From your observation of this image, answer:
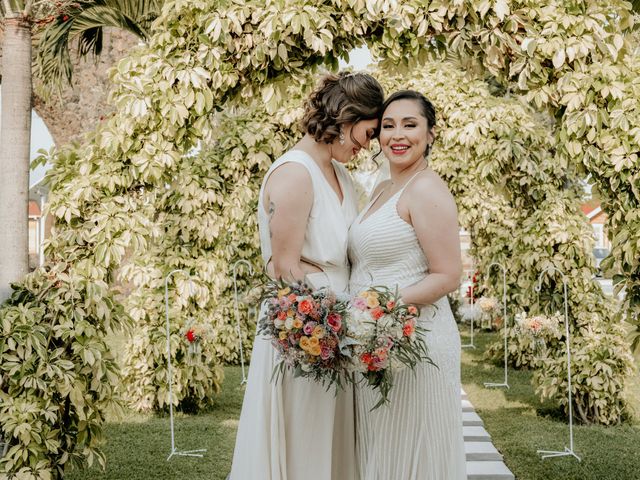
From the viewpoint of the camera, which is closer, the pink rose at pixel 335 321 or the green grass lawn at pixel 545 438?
the pink rose at pixel 335 321

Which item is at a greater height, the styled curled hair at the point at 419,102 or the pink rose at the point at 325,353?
the styled curled hair at the point at 419,102

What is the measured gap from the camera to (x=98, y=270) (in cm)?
401

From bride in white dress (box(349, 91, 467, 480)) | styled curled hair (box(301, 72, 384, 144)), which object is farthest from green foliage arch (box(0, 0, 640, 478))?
bride in white dress (box(349, 91, 467, 480))

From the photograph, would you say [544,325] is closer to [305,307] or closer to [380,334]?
[380,334]

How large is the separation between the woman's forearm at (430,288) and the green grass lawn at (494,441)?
3.45 metres

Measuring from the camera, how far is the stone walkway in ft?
18.1

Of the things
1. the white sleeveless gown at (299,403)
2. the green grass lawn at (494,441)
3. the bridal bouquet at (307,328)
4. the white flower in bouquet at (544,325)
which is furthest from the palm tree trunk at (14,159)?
the white flower in bouquet at (544,325)

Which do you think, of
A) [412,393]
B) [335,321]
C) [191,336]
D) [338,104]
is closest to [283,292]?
[335,321]

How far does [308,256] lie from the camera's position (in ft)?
9.68

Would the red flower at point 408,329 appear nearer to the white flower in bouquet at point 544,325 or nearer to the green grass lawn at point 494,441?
the green grass lawn at point 494,441

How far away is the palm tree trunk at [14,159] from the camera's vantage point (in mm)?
4172

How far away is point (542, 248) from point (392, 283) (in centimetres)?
477

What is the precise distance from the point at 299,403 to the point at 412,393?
49cm

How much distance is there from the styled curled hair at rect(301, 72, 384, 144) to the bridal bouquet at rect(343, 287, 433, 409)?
0.76m
